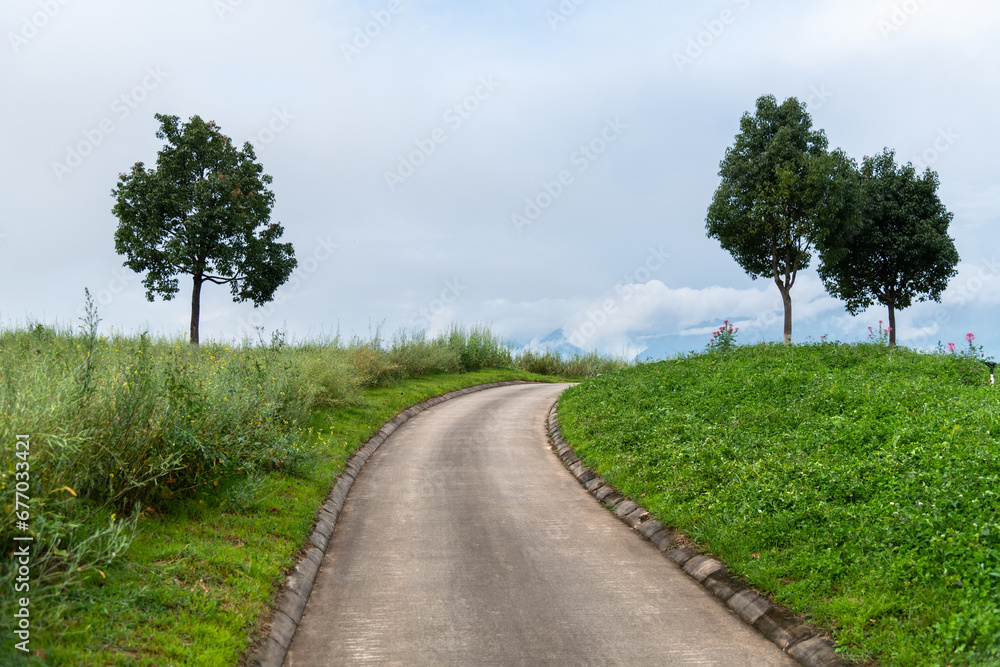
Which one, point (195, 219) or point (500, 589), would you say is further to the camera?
point (195, 219)

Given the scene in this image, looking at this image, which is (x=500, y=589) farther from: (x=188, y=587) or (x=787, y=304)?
(x=787, y=304)

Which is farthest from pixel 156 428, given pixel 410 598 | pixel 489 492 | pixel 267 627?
pixel 489 492

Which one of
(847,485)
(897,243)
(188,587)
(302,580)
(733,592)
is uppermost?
(897,243)

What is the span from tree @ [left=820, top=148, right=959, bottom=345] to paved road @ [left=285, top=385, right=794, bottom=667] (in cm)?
3342

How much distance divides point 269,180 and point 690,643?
38.9 m

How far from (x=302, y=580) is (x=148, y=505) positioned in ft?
6.96

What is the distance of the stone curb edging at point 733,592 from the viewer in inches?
205

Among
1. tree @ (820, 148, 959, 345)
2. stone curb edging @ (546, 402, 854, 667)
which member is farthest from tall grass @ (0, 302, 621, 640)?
tree @ (820, 148, 959, 345)

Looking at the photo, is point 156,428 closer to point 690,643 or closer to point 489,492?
point 489,492

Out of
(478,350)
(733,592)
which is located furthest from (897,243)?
(733,592)

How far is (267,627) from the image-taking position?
5.53m

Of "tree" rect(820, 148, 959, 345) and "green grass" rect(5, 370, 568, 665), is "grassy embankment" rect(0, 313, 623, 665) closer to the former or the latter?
"green grass" rect(5, 370, 568, 665)

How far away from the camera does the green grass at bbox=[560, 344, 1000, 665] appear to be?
521 cm

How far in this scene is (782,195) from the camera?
31.9 metres
